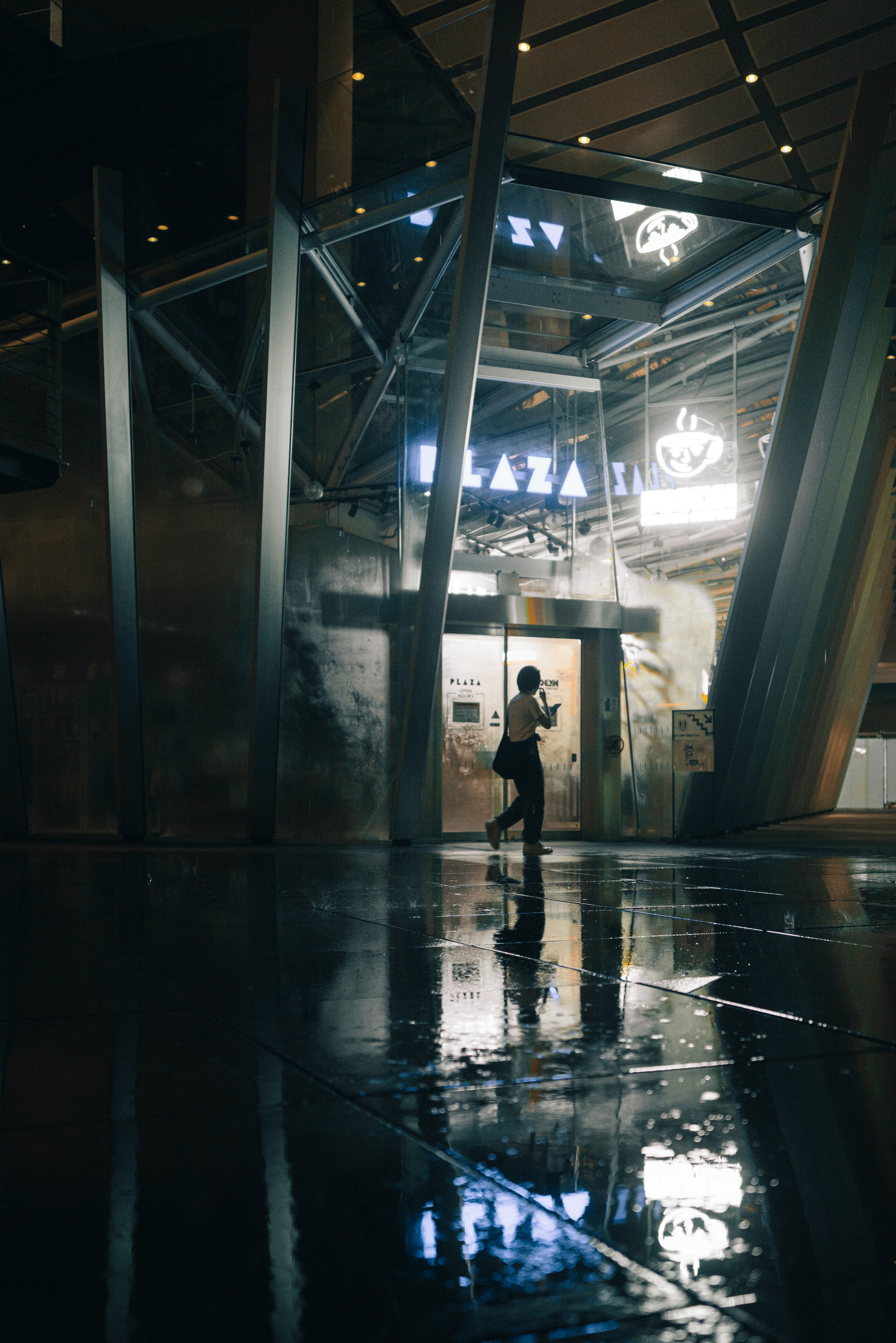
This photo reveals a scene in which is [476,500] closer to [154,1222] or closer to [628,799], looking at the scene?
[628,799]

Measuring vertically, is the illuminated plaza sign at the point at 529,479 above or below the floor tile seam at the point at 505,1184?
above

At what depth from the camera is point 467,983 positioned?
11.1ft

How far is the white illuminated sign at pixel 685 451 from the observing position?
57.3 ft

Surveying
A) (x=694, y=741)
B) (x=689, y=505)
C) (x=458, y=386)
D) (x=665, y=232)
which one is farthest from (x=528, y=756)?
(x=689, y=505)

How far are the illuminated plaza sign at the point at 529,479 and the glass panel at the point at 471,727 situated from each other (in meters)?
1.99

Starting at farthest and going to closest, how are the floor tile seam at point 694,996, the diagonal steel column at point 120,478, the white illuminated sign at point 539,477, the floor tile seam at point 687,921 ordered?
the white illuminated sign at point 539,477, the diagonal steel column at point 120,478, the floor tile seam at point 687,921, the floor tile seam at point 694,996

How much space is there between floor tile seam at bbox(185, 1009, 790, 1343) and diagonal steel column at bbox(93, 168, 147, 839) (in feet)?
33.9

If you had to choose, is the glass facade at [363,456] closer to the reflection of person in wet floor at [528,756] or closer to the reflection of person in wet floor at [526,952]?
the reflection of person in wet floor at [528,756]

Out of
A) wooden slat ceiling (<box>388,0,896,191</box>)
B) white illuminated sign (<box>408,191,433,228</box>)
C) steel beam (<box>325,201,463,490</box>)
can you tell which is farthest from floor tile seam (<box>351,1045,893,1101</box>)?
steel beam (<box>325,201,463,490</box>)

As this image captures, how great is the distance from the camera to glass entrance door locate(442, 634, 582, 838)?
14.1 m

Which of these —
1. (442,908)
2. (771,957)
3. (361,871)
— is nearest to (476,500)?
(361,871)

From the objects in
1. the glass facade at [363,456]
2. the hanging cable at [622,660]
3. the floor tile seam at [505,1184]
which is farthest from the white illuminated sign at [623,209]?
the floor tile seam at [505,1184]

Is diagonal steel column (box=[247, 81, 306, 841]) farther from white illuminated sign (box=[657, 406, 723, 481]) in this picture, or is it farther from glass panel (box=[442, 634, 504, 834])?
white illuminated sign (box=[657, 406, 723, 481])

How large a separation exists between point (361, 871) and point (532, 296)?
788cm
